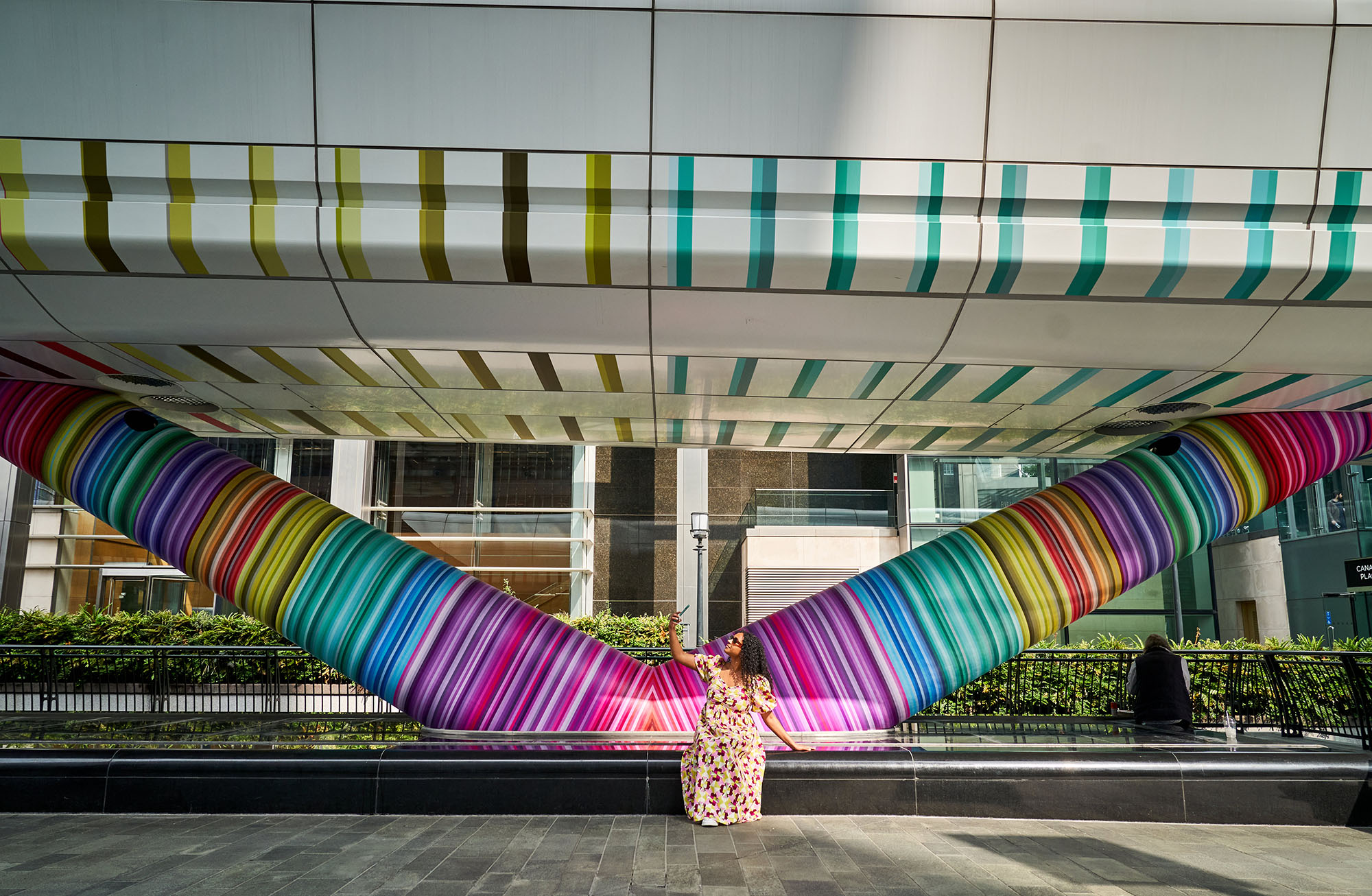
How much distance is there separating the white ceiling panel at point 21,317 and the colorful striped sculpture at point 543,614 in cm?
148

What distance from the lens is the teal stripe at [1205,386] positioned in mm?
8156

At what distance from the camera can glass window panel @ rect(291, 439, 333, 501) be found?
3017 cm

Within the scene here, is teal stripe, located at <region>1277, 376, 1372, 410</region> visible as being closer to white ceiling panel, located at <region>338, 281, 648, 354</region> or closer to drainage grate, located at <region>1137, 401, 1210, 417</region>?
drainage grate, located at <region>1137, 401, 1210, 417</region>

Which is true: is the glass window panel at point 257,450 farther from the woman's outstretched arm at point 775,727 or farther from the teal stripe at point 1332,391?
the teal stripe at point 1332,391

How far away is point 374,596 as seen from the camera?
8742mm

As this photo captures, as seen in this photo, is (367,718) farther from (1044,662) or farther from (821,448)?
(1044,662)

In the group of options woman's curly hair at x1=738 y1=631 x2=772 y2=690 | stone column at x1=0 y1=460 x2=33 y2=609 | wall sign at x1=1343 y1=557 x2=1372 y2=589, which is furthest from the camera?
stone column at x1=0 y1=460 x2=33 y2=609

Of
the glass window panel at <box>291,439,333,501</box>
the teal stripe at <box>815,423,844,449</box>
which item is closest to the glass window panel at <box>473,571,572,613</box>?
the glass window panel at <box>291,439,333,501</box>

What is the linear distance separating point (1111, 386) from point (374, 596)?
22.6 ft

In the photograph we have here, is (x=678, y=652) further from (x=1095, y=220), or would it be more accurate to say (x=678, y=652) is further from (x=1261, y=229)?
(x=1261, y=229)

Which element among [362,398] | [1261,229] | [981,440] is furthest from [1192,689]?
[362,398]

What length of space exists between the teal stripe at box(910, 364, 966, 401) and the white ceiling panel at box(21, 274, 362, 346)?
4.91m

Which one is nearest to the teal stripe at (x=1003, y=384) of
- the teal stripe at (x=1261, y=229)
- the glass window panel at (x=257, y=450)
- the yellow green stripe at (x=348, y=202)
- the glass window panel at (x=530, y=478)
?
the teal stripe at (x=1261, y=229)

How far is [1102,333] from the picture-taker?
745 cm
